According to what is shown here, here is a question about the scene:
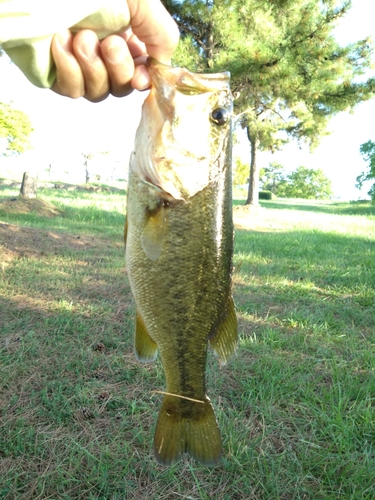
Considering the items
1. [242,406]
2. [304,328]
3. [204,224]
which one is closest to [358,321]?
Result: [304,328]

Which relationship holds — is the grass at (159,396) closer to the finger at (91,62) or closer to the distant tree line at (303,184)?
the finger at (91,62)

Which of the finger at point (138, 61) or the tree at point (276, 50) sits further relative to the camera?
the tree at point (276, 50)

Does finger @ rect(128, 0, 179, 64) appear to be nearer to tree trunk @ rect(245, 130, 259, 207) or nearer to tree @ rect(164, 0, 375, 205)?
tree @ rect(164, 0, 375, 205)

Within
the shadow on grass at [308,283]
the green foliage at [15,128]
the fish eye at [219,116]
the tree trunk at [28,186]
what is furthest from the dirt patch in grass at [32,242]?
the green foliage at [15,128]

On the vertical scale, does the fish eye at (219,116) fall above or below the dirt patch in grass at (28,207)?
above

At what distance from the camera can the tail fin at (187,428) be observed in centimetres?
162

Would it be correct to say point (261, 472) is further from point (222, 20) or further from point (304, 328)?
point (222, 20)

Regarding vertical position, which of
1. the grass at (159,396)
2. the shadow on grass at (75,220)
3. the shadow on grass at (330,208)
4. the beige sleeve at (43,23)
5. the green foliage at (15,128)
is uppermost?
the green foliage at (15,128)

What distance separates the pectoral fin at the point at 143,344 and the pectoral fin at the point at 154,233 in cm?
32

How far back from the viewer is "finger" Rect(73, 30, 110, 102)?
161 cm

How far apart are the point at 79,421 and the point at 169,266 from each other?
1657mm

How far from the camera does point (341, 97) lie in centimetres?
1245

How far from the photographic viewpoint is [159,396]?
2920 mm

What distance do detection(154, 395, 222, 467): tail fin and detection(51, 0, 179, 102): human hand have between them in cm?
135
